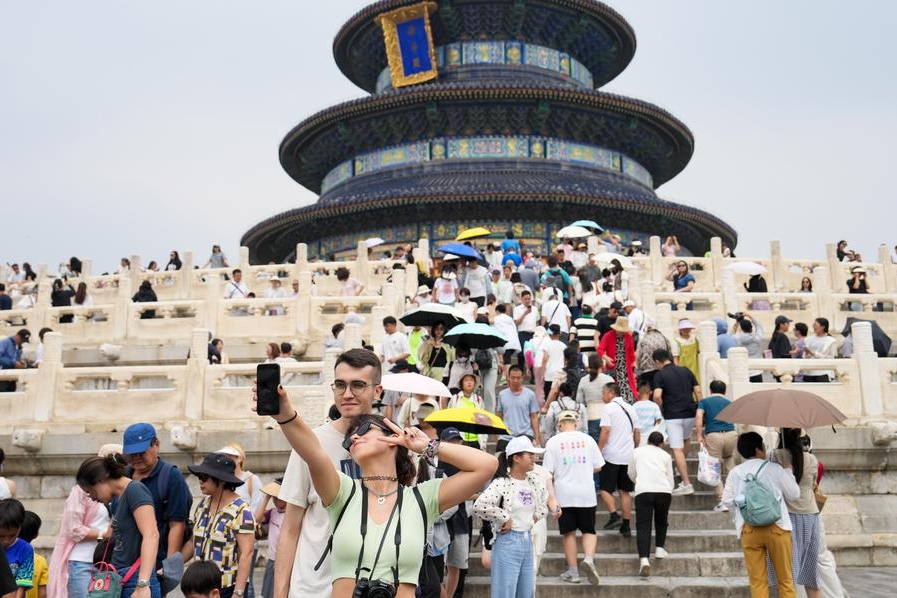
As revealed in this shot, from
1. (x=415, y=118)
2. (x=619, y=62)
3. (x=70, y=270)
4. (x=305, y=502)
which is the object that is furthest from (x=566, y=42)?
(x=305, y=502)

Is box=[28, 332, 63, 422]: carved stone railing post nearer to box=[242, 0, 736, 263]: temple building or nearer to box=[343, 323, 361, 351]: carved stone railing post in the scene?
box=[343, 323, 361, 351]: carved stone railing post

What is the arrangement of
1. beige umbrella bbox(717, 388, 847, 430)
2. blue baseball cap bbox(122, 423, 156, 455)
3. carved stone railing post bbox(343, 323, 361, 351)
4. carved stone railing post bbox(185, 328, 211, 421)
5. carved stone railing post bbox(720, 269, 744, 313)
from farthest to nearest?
carved stone railing post bbox(720, 269, 744, 313)
carved stone railing post bbox(343, 323, 361, 351)
carved stone railing post bbox(185, 328, 211, 421)
beige umbrella bbox(717, 388, 847, 430)
blue baseball cap bbox(122, 423, 156, 455)

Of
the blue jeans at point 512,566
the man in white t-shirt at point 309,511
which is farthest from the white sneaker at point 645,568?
the man in white t-shirt at point 309,511

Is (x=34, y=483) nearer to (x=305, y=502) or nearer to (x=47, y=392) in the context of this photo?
(x=47, y=392)

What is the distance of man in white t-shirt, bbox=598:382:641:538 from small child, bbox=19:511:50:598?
543 centimetres

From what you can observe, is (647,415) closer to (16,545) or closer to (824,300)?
(16,545)

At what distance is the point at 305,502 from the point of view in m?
4.55

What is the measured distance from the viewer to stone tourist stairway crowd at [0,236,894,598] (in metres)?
6.22

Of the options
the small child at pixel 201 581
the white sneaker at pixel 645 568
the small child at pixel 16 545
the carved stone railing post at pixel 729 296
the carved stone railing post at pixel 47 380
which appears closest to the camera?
the small child at pixel 201 581

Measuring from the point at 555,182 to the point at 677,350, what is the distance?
17.0 metres

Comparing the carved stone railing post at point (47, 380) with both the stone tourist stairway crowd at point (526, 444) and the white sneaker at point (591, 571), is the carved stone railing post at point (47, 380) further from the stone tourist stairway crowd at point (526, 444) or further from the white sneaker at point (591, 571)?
the white sneaker at point (591, 571)

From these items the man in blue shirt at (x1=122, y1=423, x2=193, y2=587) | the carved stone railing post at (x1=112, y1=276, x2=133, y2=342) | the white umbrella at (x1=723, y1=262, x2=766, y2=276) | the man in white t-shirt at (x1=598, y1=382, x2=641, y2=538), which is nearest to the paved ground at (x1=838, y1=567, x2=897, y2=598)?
the man in white t-shirt at (x1=598, y1=382, x2=641, y2=538)

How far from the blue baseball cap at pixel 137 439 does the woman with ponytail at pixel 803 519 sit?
5.09 meters

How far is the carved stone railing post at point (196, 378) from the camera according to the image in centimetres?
1299
